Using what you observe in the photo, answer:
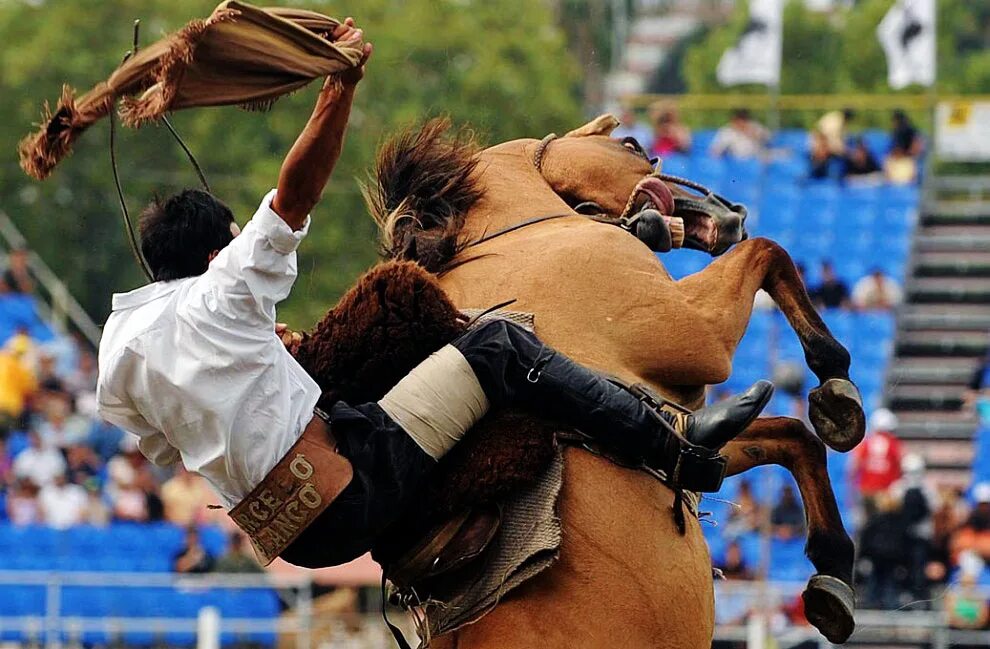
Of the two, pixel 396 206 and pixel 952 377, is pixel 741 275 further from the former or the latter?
pixel 952 377

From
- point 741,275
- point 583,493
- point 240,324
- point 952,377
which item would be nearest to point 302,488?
point 240,324

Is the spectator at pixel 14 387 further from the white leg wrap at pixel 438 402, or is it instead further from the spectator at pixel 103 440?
the white leg wrap at pixel 438 402

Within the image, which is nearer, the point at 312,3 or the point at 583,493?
the point at 583,493

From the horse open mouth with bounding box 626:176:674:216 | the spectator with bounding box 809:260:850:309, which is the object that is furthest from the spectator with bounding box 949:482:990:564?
the horse open mouth with bounding box 626:176:674:216

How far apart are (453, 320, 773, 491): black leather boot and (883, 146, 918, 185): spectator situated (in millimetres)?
15070

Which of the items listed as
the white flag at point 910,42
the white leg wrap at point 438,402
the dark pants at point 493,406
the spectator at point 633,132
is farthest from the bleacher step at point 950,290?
the white leg wrap at point 438,402

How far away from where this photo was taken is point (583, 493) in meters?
4.77

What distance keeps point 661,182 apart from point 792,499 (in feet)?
27.8

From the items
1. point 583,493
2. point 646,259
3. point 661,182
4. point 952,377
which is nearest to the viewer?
point 583,493

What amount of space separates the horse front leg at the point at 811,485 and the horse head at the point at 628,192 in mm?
565

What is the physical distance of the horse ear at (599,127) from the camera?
19.2ft

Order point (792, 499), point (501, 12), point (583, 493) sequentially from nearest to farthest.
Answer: point (583, 493) < point (792, 499) < point (501, 12)

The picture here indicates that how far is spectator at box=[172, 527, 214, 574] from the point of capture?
13.0m

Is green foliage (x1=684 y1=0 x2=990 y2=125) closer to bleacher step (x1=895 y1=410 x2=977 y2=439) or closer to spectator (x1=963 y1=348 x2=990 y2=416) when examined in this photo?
bleacher step (x1=895 y1=410 x2=977 y2=439)
